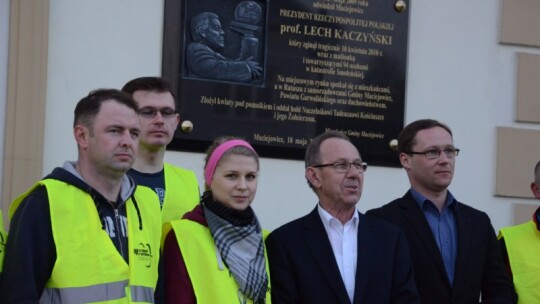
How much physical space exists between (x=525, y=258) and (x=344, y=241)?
1.10 metres

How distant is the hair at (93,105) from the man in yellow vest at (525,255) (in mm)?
2191

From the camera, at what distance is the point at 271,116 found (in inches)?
246

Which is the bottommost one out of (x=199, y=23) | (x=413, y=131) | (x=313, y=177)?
(x=313, y=177)

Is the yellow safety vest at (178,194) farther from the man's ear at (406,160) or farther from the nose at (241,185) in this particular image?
the man's ear at (406,160)

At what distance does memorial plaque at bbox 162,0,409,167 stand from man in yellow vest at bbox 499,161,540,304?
4.33 feet

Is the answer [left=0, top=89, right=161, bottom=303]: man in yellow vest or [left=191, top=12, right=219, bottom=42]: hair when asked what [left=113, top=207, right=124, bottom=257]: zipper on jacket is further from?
[left=191, top=12, right=219, bottom=42]: hair

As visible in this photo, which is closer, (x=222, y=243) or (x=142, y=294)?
(x=142, y=294)

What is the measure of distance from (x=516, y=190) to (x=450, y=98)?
0.73 meters

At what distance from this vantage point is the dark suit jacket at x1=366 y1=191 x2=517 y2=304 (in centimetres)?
491

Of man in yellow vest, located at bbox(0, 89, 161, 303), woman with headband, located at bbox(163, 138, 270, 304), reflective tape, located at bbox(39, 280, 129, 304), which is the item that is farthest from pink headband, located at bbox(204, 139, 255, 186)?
reflective tape, located at bbox(39, 280, 129, 304)

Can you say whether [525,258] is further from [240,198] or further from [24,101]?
[24,101]

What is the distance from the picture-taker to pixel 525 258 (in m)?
5.27

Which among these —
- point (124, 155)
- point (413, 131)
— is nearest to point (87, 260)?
point (124, 155)

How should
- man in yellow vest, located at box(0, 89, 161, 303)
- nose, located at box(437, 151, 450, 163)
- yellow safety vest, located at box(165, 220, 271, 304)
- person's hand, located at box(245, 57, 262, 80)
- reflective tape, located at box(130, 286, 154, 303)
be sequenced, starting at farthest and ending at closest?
person's hand, located at box(245, 57, 262, 80), nose, located at box(437, 151, 450, 163), yellow safety vest, located at box(165, 220, 271, 304), reflective tape, located at box(130, 286, 154, 303), man in yellow vest, located at box(0, 89, 161, 303)
